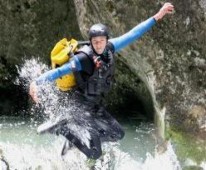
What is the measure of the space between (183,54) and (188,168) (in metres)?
1.56

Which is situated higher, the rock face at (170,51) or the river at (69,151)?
the rock face at (170,51)

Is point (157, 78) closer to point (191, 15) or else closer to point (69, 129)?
point (191, 15)

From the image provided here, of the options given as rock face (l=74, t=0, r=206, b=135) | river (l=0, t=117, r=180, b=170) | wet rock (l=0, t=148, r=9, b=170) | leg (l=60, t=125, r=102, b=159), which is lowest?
river (l=0, t=117, r=180, b=170)

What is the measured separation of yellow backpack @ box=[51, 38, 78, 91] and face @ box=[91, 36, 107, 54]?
0.27 metres

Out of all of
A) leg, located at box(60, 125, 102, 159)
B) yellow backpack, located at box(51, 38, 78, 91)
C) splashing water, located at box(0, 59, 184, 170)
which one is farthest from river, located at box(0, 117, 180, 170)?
yellow backpack, located at box(51, 38, 78, 91)

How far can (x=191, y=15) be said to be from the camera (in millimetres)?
6809

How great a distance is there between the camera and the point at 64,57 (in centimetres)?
571

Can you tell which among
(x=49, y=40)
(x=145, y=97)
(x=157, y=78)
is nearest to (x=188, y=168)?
(x=157, y=78)

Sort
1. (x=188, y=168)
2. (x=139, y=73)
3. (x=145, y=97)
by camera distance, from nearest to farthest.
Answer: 1. (x=188, y=168)
2. (x=139, y=73)
3. (x=145, y=97)

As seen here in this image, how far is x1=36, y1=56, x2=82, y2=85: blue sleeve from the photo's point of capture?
5.34 meters

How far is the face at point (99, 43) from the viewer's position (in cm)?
565

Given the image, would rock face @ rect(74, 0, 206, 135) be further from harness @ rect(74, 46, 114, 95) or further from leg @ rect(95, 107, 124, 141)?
harness @ rect(74, 46, 114, 95)

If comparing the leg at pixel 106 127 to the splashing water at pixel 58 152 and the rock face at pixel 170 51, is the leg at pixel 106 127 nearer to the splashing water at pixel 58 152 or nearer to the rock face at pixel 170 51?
the splashing water at pixel 58 152

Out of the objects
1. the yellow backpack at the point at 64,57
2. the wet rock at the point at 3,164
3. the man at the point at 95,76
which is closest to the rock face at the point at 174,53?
the man at the point at 95,76
